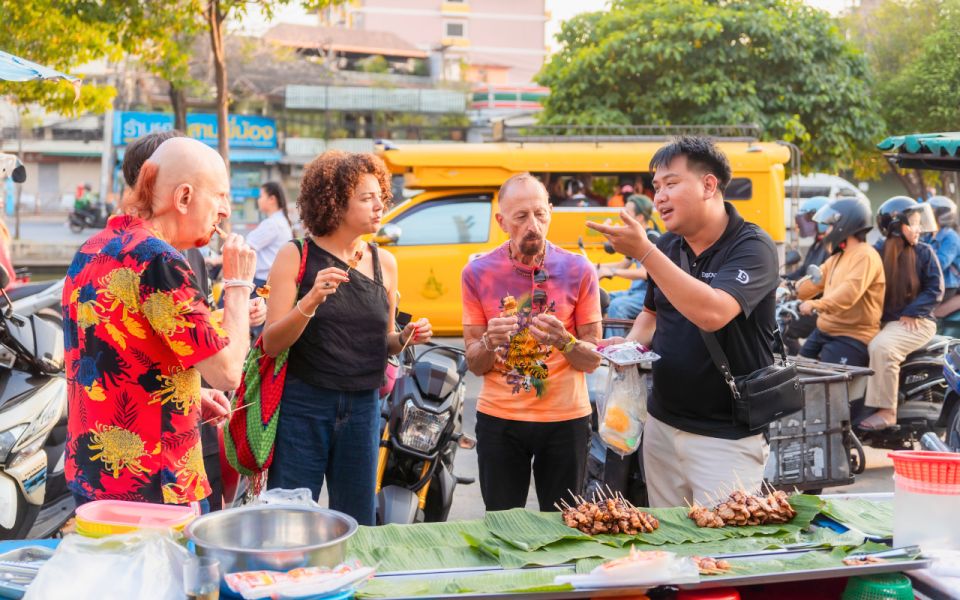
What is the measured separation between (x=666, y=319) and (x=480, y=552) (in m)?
1.32

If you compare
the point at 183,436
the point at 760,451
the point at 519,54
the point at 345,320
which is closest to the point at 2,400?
the point at 345,320

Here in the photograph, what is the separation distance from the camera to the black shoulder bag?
11.5 feet

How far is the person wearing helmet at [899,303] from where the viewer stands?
289 inches

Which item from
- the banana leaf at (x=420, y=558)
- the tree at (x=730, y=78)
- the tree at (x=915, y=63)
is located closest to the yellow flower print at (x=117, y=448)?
the banana leaf at (x=420, y=558)

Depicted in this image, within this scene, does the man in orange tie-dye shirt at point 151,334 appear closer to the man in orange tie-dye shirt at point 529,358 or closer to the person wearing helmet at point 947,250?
the man in orange tie-dye shirt at point 529,358

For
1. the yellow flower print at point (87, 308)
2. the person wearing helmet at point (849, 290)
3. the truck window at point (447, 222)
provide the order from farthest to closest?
the truck window at point (447, 222)
the person wearing helmet at point (849, 290)
the yellow flower print at point (87, 308)

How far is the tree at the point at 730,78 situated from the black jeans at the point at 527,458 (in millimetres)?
16696

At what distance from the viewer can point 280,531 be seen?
2.57 metres

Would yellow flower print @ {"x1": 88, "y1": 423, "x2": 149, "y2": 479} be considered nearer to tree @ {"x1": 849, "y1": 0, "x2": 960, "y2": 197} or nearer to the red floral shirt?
the red floral shirt

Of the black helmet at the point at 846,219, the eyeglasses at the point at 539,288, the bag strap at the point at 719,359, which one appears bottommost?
the bag strap at the point at 719,359

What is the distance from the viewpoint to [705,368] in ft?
11.8

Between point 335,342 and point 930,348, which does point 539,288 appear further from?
point 930,348

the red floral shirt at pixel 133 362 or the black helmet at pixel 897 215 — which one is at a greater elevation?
the black helmet at pixel 897 215

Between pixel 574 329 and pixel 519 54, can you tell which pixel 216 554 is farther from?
pixel 519 54
